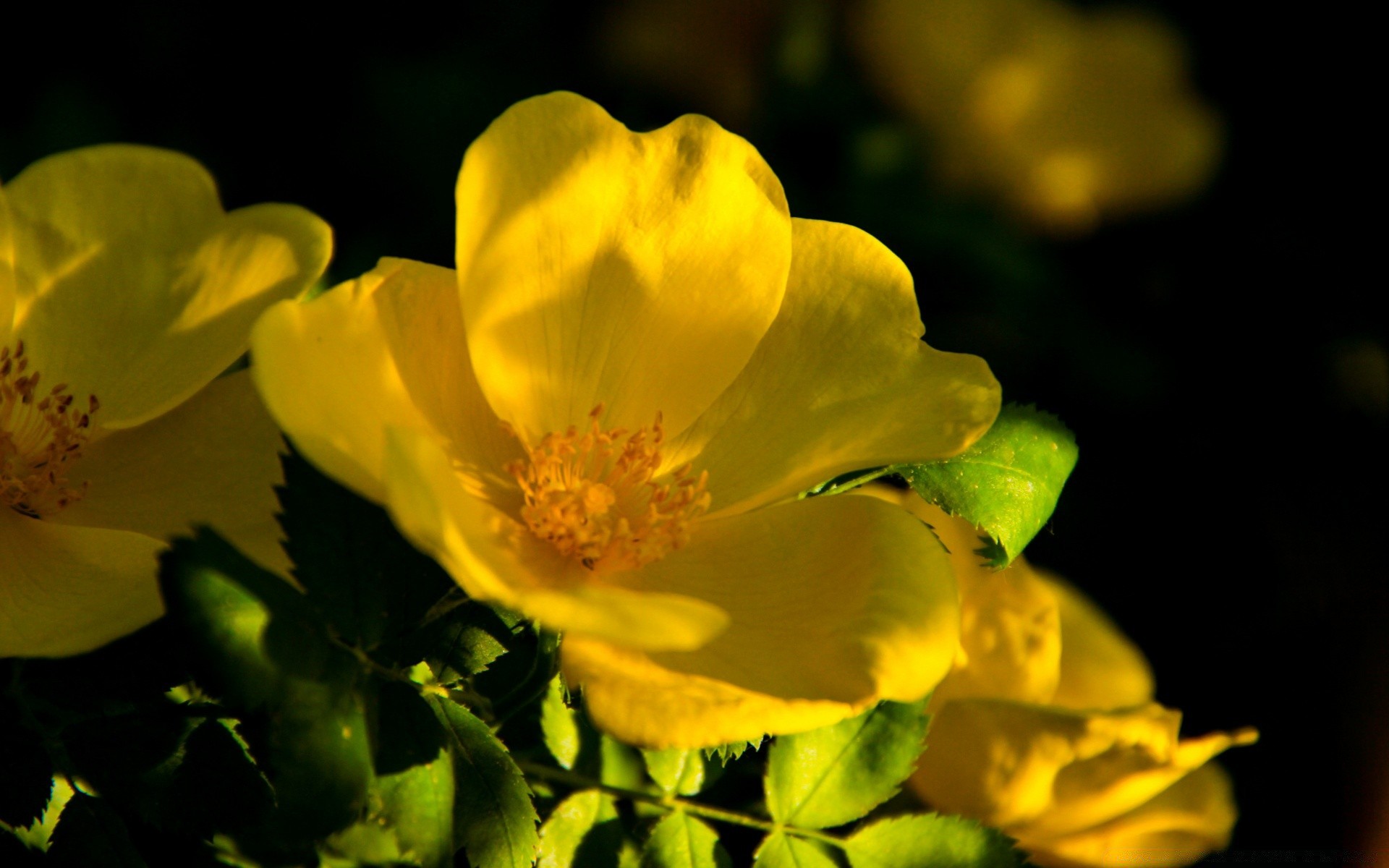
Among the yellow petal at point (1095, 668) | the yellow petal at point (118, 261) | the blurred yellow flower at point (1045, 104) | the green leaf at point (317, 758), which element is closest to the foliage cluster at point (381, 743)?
the green leaf at point (317, 758)

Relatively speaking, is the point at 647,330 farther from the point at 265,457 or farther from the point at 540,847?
the point at 540,847

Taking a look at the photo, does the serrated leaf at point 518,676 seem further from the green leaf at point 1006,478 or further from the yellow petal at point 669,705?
the green leaf at point 1006,478

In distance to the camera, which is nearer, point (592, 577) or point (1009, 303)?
point (592, 577)


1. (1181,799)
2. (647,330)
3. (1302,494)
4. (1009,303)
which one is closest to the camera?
(647,330)

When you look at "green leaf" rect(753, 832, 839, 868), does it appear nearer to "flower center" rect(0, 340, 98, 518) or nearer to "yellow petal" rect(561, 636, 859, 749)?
"yellow petal" rect(561, 636, 859, 749)

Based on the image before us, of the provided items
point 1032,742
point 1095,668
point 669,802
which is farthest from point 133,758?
point 1095,668

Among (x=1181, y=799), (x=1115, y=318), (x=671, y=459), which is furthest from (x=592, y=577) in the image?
(x=1115, y=318)
